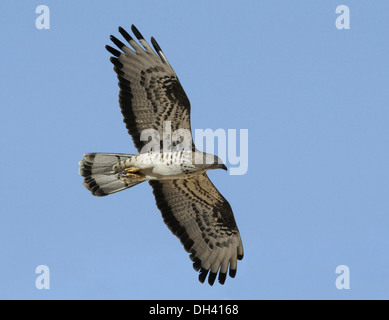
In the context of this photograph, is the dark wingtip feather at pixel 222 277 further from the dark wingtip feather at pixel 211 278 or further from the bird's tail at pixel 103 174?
the bird's tail at pixel 103 174

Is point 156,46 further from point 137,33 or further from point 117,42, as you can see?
point 117,42

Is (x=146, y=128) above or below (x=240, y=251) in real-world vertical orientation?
above

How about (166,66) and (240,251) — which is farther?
(240,251)

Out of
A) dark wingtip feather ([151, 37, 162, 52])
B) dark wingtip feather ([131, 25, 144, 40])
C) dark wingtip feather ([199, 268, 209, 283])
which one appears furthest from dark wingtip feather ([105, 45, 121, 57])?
dark wingtip feather ([199, 268, 209, 283])

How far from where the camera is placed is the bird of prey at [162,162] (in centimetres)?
1453

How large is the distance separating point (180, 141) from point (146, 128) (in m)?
0.60

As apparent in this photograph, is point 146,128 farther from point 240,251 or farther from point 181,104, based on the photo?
point 240,251

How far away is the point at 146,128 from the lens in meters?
14.8

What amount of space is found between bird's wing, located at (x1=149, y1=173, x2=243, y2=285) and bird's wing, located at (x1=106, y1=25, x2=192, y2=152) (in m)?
1.22

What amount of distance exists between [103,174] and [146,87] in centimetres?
165

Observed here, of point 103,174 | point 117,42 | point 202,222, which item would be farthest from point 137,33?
point 202,222

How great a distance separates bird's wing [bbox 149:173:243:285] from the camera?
50.2 ft
